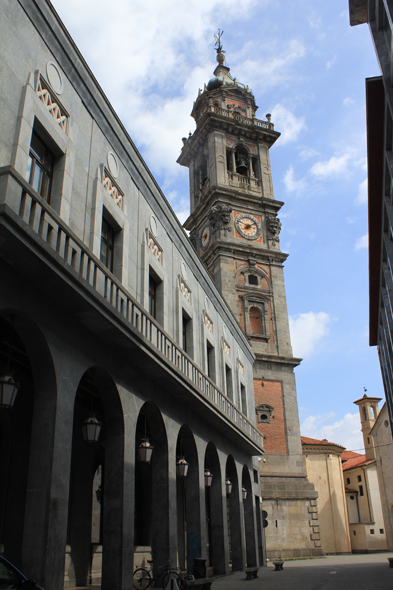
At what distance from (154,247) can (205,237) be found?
2692cm

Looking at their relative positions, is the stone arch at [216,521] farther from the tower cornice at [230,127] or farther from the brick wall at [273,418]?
the tower cornice at [230,127]

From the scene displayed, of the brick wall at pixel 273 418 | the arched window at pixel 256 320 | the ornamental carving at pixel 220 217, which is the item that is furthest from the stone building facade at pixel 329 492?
the ornamental carving at pixel 220 217

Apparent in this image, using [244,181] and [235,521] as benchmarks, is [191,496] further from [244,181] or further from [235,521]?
[244,181]

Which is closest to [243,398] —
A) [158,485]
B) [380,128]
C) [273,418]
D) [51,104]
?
[273,418]

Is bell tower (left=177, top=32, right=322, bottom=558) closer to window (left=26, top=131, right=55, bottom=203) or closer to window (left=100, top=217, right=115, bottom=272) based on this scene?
window (left=100, top=217, right=115, bottom=272)

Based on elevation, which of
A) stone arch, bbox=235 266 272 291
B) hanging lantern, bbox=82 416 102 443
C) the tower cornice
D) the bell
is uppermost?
→ the tower cornice

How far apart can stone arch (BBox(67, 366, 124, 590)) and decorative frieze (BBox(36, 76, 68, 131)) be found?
5.44 meters

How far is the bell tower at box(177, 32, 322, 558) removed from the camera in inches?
1237

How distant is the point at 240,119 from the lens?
45312 millimetres

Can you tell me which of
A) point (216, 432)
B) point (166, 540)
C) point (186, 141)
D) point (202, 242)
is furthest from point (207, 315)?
point (186, 141)

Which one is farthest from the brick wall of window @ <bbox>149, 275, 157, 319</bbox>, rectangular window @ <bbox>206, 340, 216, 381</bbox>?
window @ <bbox>149, 275, 157, 319</bbox>

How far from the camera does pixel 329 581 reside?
1502 cm

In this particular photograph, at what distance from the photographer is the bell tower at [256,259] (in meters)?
31.4

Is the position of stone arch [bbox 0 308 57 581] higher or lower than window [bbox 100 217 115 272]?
lower
